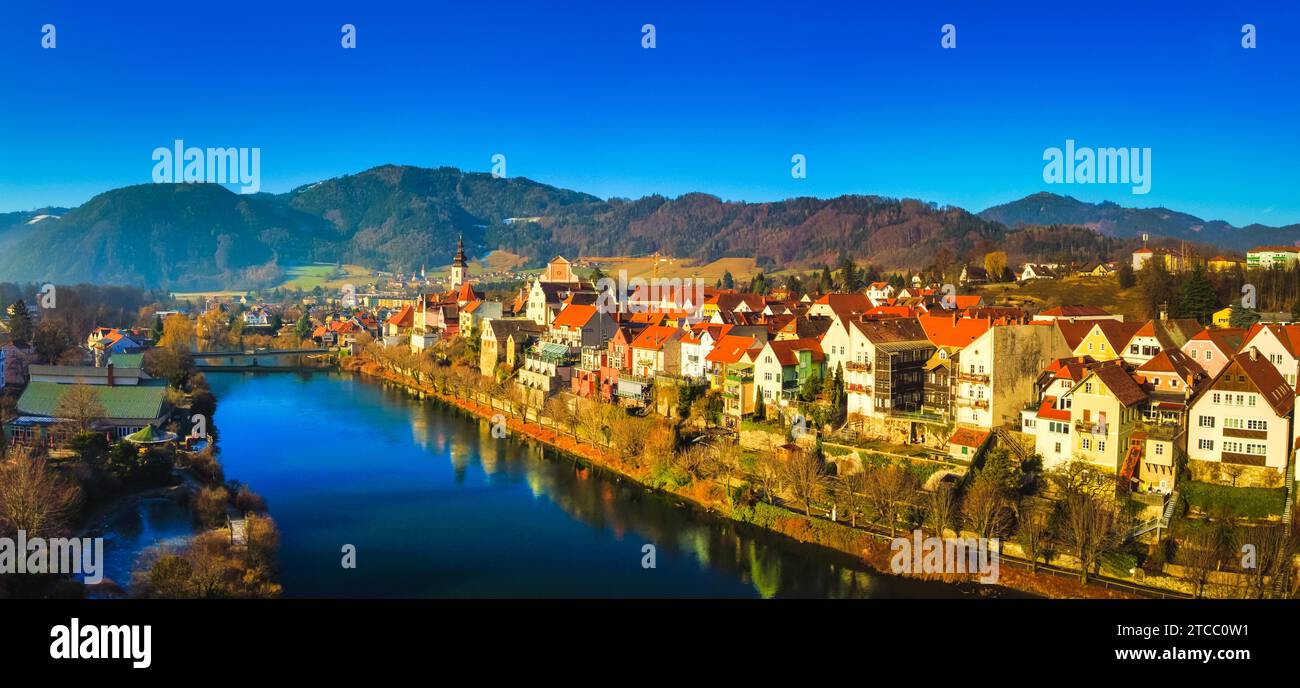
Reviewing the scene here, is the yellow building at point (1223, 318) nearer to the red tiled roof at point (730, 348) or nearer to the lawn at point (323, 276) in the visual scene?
the red tiled roof at point (730, 348)

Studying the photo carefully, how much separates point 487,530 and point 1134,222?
330 feet

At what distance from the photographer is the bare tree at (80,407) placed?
17578 millimetres

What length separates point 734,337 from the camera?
20.4 m

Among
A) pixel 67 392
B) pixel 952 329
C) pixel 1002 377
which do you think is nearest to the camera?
pixel 1002 377

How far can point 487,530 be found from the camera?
1489 centimetres

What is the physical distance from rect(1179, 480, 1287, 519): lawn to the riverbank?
2094 millimetres

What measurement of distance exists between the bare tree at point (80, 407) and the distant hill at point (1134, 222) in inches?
2521

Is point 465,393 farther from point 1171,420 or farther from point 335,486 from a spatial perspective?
point 1171,420

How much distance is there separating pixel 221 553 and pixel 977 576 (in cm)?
992

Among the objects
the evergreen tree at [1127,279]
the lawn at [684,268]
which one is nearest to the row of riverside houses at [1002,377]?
the evergreen tree at [1127,279]

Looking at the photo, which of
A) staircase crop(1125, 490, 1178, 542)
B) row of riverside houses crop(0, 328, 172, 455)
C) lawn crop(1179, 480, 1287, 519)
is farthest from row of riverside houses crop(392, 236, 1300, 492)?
row of riverside houses crop(0, 328, 172, 455)

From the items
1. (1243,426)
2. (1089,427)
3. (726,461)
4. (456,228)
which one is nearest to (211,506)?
(726,461)

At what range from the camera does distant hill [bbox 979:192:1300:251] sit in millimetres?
→ 74812

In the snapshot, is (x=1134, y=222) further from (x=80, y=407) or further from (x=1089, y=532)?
(x=80, y=407)
